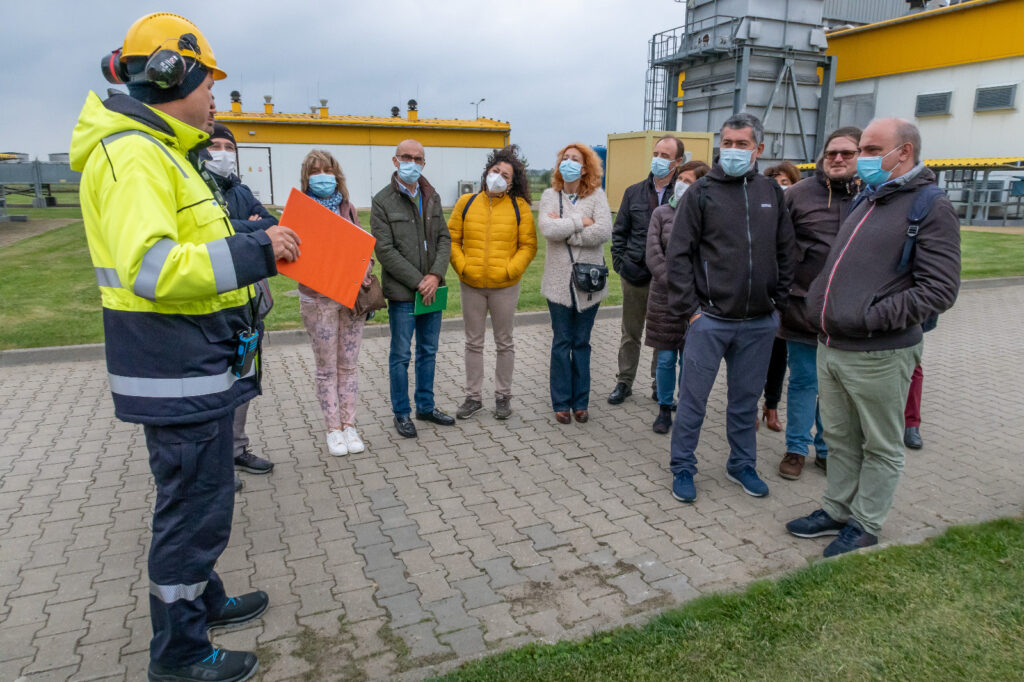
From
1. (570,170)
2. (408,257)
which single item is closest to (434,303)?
(408,257)

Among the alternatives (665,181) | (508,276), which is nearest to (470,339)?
(508,276)

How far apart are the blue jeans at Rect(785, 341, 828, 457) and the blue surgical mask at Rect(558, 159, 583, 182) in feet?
6.70

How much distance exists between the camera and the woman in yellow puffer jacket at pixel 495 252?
5.42 metres

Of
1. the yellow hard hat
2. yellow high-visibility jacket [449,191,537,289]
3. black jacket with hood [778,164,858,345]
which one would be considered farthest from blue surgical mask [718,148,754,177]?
the yellow hard hat

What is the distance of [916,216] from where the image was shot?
3316 mm

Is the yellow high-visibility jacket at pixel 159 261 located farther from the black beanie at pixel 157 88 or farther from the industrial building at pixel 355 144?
the industrial building at pixel 355 144

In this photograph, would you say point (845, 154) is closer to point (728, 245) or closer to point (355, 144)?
Result: point (728, 245)

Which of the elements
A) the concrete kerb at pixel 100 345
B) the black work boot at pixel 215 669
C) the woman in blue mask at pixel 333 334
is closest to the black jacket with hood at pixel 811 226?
the woman in blue mask at pixel 333 334

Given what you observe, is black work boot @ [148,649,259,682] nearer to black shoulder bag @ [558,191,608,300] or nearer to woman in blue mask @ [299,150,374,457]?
woman in blue mask @ [299,150,374,457]

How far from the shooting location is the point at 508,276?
5.46 meters

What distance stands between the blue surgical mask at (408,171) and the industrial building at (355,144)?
73.1 ft

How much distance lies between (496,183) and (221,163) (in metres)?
1.98

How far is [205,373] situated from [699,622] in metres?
2.25

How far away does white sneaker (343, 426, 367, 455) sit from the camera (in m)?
5.02
